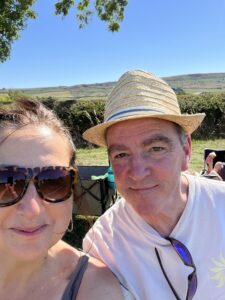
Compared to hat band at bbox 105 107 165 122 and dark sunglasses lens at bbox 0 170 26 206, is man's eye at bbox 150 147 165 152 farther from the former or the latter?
dark sunglasses lens at bbox 0 170 26 206

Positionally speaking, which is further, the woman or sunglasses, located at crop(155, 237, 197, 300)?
sunglasses, located at crop(155, 237, 197, 300)

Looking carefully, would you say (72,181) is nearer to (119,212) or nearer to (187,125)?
(119,212)

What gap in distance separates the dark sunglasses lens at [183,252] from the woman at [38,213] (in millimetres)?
341

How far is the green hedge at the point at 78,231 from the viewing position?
5488 millimetres

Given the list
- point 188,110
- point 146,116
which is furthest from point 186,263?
point 188,110

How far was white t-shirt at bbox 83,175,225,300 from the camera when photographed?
1692 mm

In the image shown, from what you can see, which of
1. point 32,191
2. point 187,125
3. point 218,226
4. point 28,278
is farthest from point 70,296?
point 187,125

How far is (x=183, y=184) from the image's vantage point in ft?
6.51

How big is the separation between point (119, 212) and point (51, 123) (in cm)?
68

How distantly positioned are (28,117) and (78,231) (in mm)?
4650

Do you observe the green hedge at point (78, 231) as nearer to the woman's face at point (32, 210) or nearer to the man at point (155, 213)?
the man at point (155, 213)

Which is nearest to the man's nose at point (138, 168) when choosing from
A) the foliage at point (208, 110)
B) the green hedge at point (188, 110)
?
the green hedge at point (188, 110)

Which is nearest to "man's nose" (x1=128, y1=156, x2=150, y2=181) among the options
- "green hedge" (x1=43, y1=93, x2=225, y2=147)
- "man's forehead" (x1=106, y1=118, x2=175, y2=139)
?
"man's forehead" (x1=106, y1=118, x2=175, y2=139)

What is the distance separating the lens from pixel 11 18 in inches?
720
